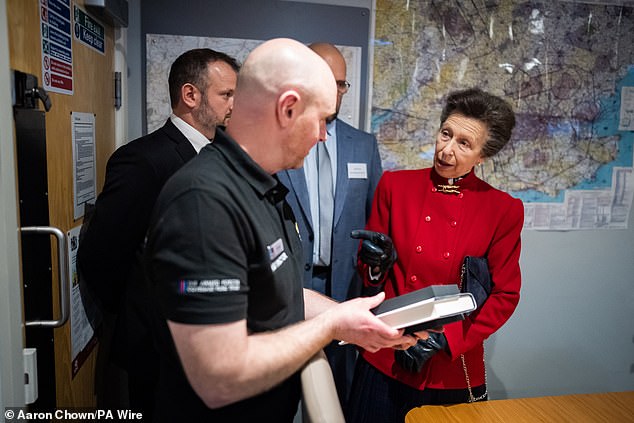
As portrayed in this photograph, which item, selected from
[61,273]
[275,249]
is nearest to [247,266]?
[275,249]

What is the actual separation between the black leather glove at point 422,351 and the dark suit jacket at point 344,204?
Answer: 0.57 m

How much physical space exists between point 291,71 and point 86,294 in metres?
1.41

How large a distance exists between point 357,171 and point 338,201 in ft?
0.53

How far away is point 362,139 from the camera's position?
90.0 inches

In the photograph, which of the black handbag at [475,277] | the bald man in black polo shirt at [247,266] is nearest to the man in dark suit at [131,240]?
the bald man in black polo shirt at [247,266]

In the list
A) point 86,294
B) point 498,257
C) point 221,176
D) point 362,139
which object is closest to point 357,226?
point 362,139

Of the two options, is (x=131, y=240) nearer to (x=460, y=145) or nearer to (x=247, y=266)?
(x=247, y=266)

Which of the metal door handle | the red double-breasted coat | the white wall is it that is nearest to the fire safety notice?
the metal door handle

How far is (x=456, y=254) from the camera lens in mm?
1771

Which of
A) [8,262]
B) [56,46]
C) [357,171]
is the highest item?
[56,46]

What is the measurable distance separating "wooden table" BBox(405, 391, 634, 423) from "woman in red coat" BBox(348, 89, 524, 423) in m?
0.29

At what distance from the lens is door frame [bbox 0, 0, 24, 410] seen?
48.8 inches

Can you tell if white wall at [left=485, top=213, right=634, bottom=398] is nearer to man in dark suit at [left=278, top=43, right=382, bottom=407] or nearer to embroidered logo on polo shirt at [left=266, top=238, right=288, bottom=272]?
man in dark suit at [left=278, top=43, right=382, bottom=407]

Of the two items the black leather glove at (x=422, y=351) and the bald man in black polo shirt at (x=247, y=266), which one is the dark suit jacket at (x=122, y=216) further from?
the black leather glove at (x=422, y=351)
